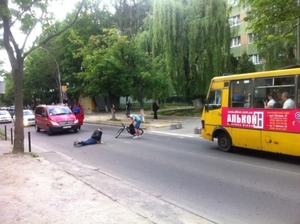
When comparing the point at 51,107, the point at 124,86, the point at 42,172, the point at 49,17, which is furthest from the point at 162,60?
the point at 42,172

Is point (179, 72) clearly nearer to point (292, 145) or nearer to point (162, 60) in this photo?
point (162, 60)

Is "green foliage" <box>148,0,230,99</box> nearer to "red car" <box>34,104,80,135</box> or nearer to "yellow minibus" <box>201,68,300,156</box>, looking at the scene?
"red car" <box>34,104,80,135</box>

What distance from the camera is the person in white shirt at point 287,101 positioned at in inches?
345

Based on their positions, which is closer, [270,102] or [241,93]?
[270,102]

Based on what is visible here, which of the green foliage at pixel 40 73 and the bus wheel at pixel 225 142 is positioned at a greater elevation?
the green foliage at pixel 40 73

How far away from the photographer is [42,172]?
7492 millimetres

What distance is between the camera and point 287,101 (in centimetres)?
888

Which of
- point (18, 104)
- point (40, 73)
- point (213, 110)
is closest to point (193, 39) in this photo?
point (213, 110)

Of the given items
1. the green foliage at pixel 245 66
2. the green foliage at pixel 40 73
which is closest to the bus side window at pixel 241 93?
the green foliage at pixel 245 66

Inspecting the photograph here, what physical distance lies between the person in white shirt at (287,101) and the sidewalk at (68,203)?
212 inches

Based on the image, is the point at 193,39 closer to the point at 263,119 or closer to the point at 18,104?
the point at 263,119

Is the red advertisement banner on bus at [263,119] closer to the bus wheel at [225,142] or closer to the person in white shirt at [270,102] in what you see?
the person in white shirt at [270,102]

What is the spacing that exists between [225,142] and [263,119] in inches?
75.0

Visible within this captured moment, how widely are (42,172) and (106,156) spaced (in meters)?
3.29
